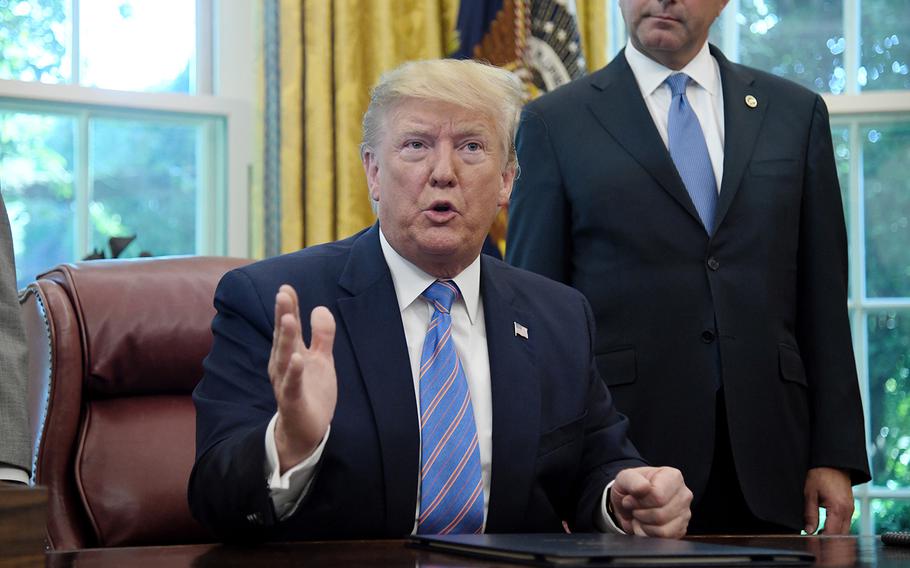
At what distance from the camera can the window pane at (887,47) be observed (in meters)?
4.02

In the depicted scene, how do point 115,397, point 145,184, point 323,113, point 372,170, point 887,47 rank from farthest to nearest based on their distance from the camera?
point 887,47, point 145,184, point 323,113, point 115,397, point 372,170

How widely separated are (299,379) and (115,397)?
86cm

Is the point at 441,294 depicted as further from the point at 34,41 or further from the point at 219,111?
the point at 34,41

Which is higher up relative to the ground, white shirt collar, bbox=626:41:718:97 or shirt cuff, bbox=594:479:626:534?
white shirt collar, bbox=626:41:718:97

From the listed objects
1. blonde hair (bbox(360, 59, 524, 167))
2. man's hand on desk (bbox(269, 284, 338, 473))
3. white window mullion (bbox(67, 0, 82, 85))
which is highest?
white window mullion (bbox(67, 0, 82, 85))

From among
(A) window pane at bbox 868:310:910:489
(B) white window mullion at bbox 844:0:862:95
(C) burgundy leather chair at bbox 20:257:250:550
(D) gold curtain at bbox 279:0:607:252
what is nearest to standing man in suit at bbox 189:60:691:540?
(C) burgundy leather chair at bbox 20:257:250:550

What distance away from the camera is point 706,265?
2436 millimetres

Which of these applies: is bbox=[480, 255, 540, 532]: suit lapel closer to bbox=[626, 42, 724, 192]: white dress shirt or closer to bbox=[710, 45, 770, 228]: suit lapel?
bbox=[710, 45, 770, 228]: suit lapel

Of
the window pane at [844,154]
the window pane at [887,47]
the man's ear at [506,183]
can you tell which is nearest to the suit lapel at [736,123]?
the man's ear at [506,183]

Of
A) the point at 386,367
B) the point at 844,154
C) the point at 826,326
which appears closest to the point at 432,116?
the point at 386,367

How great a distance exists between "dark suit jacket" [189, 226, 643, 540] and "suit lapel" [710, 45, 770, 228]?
516 millimetres

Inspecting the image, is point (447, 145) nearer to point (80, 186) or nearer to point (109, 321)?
point (109, 321)

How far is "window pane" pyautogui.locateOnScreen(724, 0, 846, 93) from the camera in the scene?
13.3ft

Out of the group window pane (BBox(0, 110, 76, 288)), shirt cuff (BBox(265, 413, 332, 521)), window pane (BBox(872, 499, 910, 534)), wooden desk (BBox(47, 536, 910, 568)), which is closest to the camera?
wooden desk (BBox(47, 536, 910, 568))
